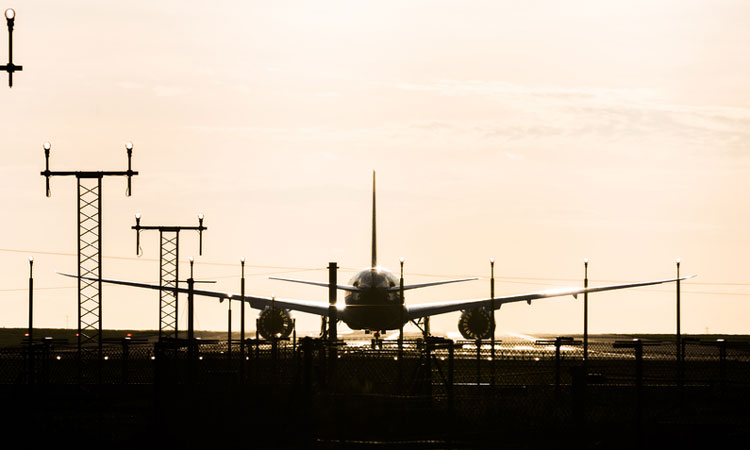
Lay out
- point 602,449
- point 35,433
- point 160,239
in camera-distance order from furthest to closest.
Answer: point 160,239, point 35,433, point 602,449

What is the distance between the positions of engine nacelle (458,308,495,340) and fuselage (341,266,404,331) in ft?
13.7

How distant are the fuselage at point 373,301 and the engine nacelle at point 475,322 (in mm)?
4176

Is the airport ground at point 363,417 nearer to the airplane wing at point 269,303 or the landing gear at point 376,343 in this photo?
the landing gear at point 376,343

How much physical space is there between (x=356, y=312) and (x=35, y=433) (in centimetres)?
4533

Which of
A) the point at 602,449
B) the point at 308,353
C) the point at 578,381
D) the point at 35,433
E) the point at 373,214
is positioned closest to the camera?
the point at 602,449

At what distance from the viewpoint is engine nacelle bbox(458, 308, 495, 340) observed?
71.2m

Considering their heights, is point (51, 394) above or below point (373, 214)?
below

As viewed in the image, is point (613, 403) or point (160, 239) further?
point (160, 239)

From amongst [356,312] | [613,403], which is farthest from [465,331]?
[613,403]

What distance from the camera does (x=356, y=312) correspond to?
227 feet

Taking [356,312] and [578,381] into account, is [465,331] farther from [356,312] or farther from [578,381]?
[578,381]

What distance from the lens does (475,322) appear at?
7112 centimetres

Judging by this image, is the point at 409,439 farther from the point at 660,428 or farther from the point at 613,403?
the point at 613,403

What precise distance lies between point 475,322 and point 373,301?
6737mm
